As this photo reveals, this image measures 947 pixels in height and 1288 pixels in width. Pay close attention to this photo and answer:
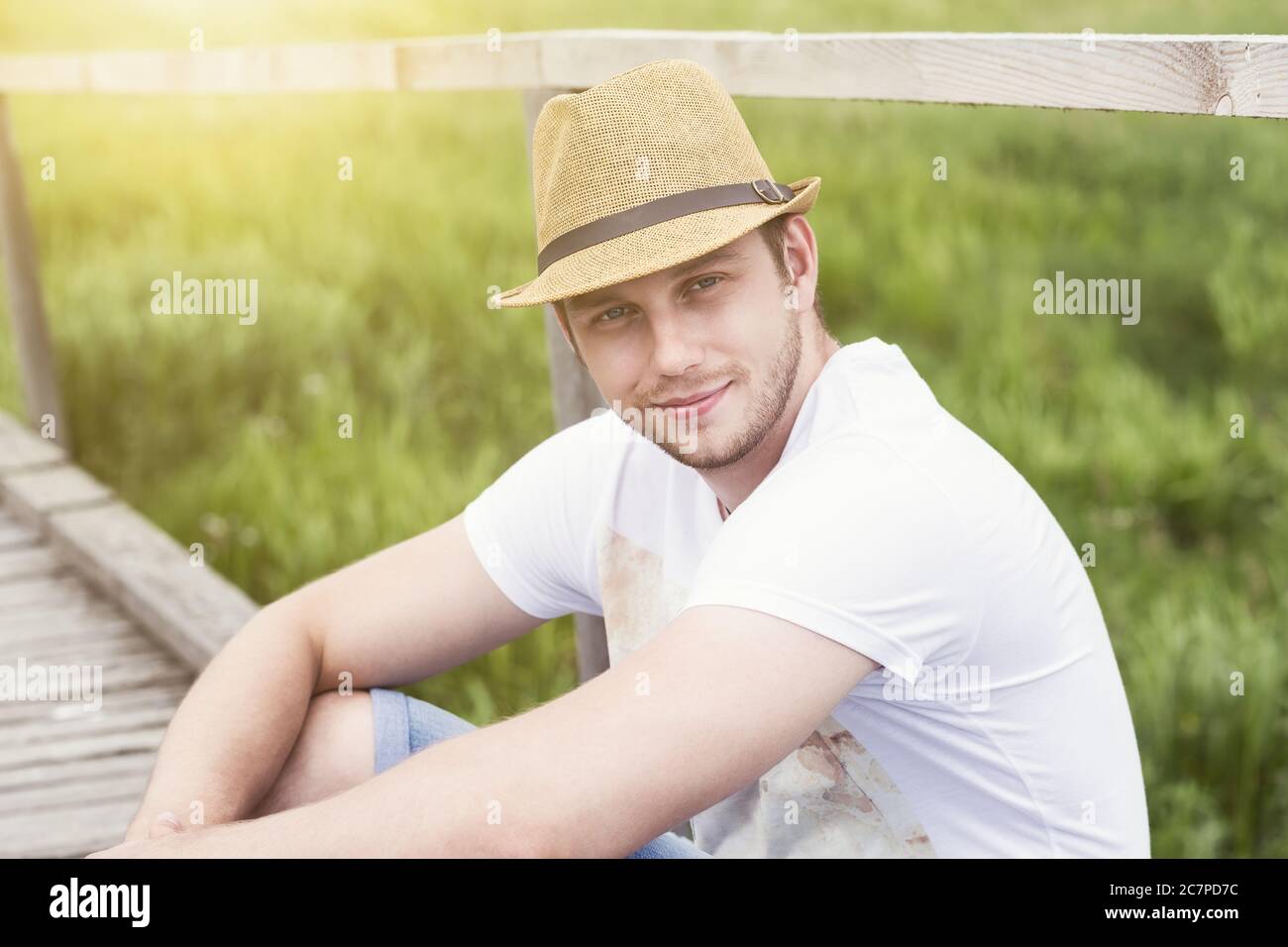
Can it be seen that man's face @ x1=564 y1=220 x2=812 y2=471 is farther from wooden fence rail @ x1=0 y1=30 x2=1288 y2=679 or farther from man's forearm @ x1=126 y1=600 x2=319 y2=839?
man's forearm @ x1=126 y1=600 x2=319 y2=839

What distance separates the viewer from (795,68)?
175 cm

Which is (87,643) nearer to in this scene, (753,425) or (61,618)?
(61,618)

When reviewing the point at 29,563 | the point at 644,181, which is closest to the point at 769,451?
the point at 644,181

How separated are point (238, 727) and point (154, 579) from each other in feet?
4.32

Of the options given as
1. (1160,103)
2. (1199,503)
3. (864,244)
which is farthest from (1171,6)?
(1160,103)

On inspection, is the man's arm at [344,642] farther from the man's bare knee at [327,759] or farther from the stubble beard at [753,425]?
the stubble beard at [753,425]

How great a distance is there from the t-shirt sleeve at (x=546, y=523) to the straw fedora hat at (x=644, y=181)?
0.29 m

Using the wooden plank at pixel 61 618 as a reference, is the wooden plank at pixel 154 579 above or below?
above

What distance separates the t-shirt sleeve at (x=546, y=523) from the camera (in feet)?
5.84

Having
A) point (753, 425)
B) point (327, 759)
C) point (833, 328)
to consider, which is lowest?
point (327, 759)

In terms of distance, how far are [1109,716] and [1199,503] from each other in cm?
207

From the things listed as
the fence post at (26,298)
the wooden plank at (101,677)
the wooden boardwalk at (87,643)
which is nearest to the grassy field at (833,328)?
the fence post at (26,298)
